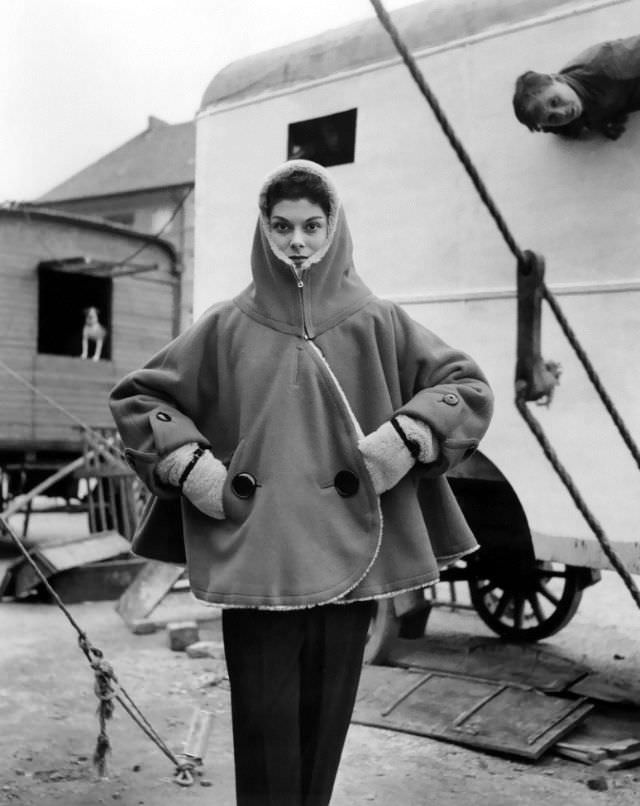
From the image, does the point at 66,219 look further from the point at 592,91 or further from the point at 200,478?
the point at 200,478

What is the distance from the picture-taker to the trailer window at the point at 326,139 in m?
4.60

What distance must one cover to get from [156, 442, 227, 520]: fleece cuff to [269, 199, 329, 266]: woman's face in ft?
1.63

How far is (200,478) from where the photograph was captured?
6.82 ft

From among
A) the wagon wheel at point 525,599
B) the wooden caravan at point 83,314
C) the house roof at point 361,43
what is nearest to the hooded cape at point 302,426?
the house roof at point 361,43

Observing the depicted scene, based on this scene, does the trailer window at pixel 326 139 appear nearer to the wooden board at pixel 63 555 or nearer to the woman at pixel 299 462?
the woman at pixel 299 462

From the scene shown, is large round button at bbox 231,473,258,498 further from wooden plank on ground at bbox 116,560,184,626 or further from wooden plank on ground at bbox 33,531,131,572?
wooden plank on ground at bbox 33,531,131,572

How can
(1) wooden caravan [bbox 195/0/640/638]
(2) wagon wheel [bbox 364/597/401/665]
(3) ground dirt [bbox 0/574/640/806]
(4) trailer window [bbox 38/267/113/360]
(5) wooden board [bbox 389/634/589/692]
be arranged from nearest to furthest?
(3) ground dirt [bbox 0/574/640/806]
(1) wooden caravan [bbox 195/0/640/638]
(5) wooden board [bbox 389/634/589/692]
(2) wagon wheel [bbox 364/597/401/665]
(4) trailer window [bbox 38/267/113/360]

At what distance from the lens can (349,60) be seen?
4613 millimetres

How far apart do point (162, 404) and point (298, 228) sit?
19.9 inches

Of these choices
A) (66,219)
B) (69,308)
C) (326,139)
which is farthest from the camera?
(69,308)

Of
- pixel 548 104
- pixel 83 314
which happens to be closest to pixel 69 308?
pixel 83 314

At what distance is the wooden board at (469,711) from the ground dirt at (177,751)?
0.06 m

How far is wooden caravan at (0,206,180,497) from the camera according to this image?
35.8ft

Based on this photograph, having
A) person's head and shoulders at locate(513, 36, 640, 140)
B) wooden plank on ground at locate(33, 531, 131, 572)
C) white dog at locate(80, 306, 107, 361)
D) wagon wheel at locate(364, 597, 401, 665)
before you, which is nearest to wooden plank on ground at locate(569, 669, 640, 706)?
wagon wheel at locate(364, 597, 401, 665)
